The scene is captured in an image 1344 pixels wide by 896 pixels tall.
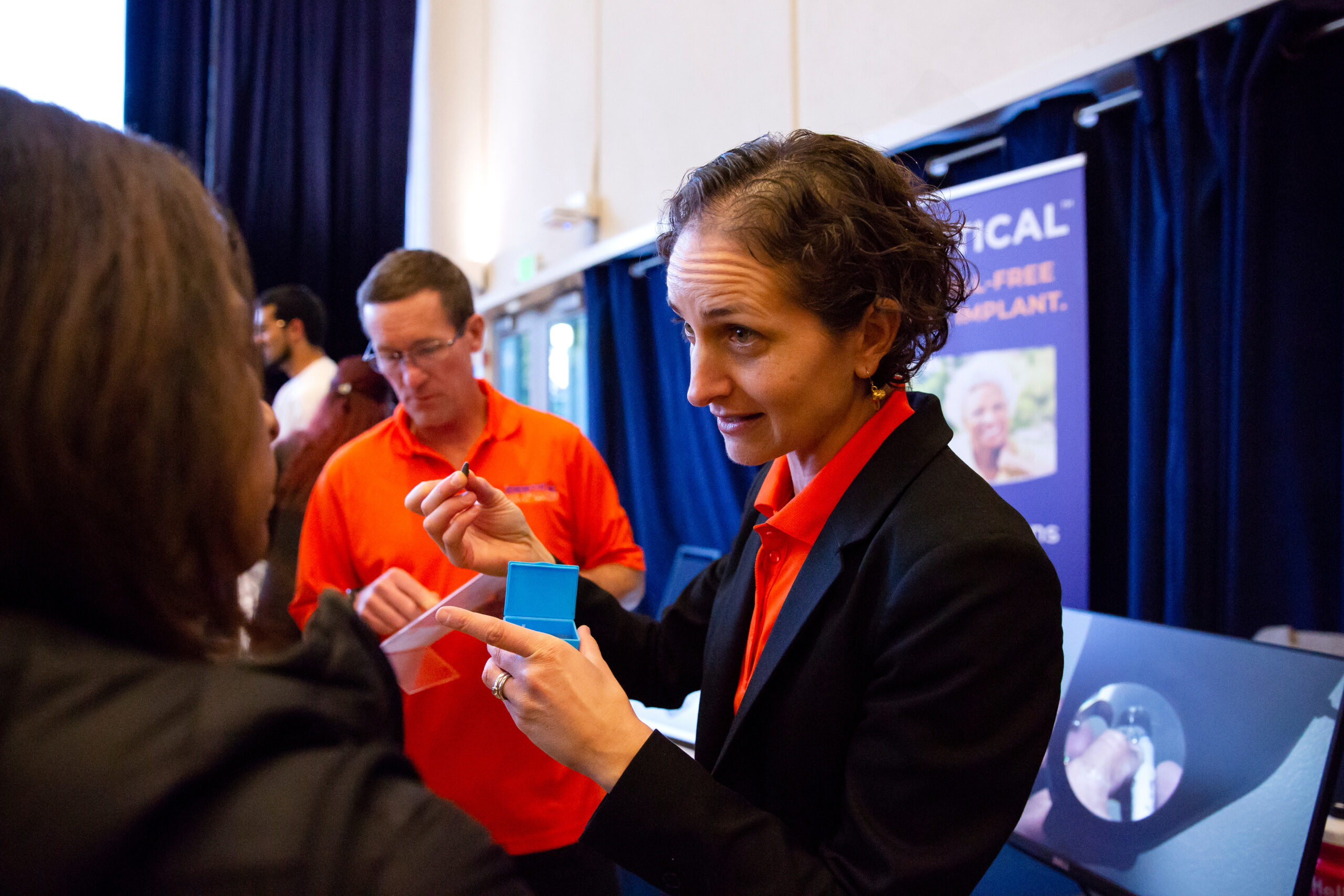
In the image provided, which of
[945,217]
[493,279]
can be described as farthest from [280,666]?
[493,279]

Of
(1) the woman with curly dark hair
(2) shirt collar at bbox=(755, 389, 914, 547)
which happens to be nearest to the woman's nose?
(1) the woman with curly dark hair

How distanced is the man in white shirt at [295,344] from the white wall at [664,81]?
1457 mm

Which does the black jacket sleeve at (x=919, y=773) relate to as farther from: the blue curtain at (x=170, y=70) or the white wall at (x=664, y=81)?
the blue curtain at (x=170, y=70)

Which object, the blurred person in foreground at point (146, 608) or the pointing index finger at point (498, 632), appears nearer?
the blurred person in foreground at point (146, 608)

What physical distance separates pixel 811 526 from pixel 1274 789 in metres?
0.82

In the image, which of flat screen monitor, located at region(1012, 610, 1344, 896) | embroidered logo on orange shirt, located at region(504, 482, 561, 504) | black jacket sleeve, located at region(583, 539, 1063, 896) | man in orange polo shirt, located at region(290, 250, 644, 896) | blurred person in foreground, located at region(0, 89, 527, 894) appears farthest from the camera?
embroidered logo on orange shirt, located at region(504, 482, 561, 504)

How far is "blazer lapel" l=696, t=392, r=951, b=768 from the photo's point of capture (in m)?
0.92

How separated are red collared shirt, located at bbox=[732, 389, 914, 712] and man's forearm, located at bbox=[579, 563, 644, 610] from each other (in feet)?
2.43

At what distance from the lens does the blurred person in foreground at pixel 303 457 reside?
1.78 meters

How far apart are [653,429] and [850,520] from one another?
2.85 metres

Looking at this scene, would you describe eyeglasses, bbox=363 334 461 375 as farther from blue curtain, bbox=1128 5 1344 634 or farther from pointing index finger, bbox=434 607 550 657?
blue curtain, bbox=1128 5 1344 634

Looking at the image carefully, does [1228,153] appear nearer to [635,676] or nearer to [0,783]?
[635,676]

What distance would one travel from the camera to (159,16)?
4645 mm

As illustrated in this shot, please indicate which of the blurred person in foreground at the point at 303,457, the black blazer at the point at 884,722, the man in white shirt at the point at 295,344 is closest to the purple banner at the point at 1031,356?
the black blazer at the point at 884,722
